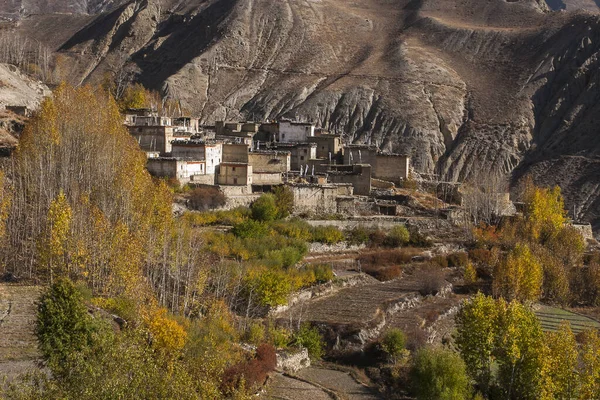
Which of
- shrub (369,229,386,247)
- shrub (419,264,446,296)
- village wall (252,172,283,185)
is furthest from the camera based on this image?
village wall (252,172,283,185)

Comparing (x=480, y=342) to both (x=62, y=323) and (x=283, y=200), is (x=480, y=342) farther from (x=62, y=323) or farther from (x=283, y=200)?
(x=283, y=200)

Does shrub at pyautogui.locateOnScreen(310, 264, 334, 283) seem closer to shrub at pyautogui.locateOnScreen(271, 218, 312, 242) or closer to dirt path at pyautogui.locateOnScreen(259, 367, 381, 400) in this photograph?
shrub at pyautogui.locateOnScreen(271, 218, 312, 242)

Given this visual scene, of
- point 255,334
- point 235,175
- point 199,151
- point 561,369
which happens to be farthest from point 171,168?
point 561,369

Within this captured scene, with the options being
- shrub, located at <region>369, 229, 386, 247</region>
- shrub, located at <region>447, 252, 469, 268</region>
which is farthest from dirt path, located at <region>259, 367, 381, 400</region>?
shrub, located at <region>447, 252, 469, 268</region>

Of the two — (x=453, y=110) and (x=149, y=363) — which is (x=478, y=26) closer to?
(x=453, y=110)

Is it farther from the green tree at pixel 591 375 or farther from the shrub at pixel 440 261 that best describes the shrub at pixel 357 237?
the green tree at pixel 591 375

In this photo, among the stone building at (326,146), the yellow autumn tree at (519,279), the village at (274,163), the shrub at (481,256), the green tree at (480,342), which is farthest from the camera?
the stone building at (326,146)

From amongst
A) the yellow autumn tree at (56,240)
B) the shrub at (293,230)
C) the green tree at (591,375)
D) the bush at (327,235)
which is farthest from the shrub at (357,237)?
the green tree at (591,375)
